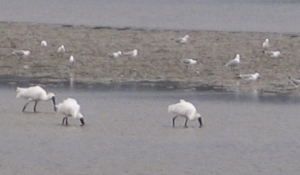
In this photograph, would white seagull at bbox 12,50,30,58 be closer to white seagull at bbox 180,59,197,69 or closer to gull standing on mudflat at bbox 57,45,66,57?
gull standing on mudflat at bbox 57,45,66,57

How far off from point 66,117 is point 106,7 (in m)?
34.9

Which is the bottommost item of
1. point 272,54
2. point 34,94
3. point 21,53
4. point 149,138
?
point 149,138

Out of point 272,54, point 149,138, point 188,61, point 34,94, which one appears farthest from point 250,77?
point 149,138

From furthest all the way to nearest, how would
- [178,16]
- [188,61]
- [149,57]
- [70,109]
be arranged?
[178,16] → [149,57] → [188,61] → [70,109]

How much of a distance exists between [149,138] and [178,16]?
91.4 feet

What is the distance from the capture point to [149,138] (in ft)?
42.0

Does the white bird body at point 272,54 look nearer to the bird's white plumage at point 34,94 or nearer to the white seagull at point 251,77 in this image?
the white seagull at point 251,77

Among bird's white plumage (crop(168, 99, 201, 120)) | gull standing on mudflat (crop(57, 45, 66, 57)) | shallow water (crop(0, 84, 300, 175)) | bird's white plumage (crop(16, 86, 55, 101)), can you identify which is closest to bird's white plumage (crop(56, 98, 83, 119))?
shallow water (crop(0, 84, 300, 175))

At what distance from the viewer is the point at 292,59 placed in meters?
22.5

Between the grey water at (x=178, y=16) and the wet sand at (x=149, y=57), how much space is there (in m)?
3.66

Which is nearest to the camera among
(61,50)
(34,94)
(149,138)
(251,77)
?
(149,138)

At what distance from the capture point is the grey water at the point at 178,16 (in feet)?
109

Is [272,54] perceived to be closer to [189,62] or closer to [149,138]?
[189,62]

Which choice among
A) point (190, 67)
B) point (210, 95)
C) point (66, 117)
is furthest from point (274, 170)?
point (190, 67)
